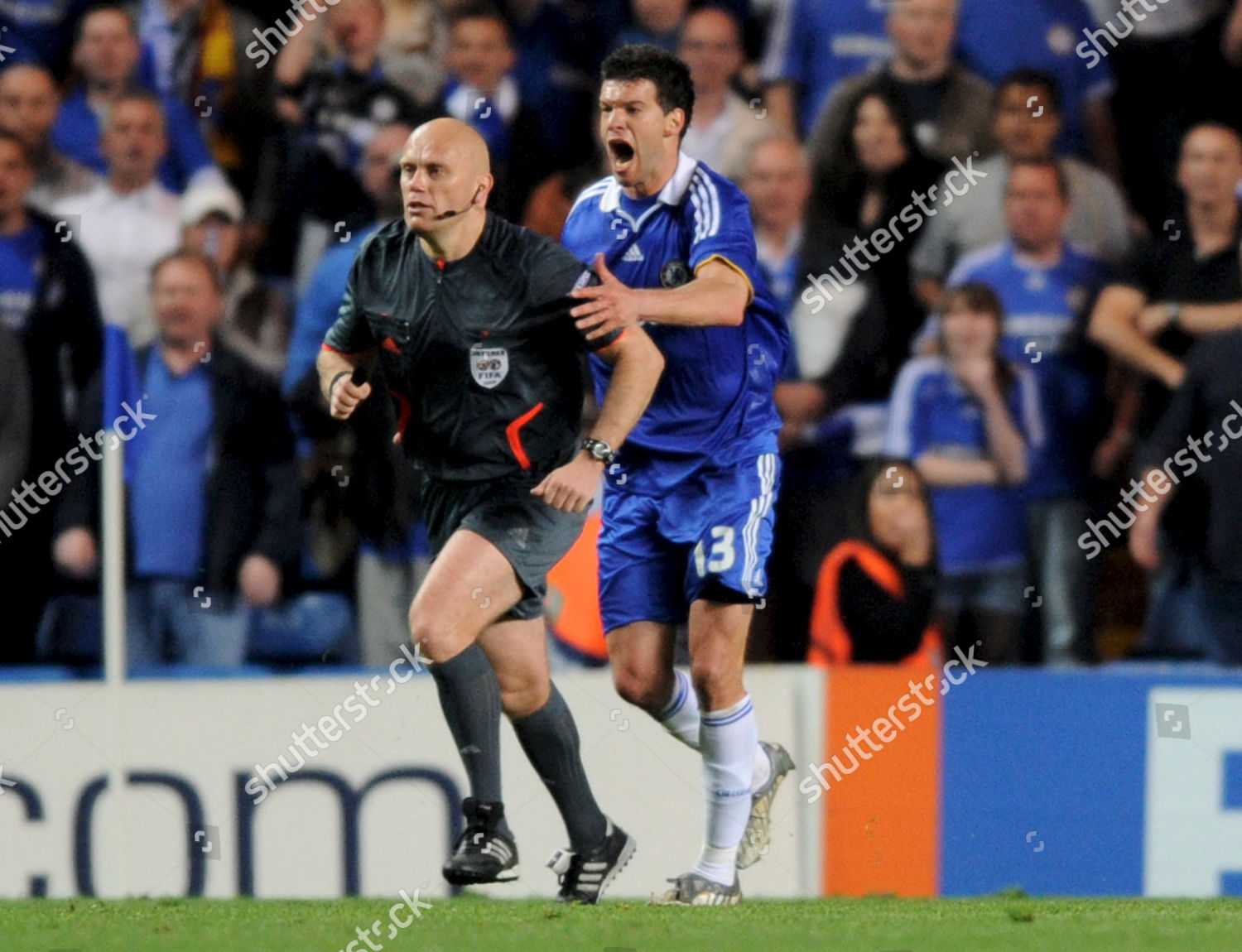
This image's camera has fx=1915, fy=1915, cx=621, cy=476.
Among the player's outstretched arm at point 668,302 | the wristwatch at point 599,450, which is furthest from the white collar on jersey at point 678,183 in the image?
the wristwatch at point 599,450

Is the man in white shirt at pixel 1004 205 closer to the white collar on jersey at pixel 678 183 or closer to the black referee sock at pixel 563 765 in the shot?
the white collar on jersey at pixel 678 183

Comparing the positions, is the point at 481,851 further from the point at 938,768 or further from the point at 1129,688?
the point at 1129,688

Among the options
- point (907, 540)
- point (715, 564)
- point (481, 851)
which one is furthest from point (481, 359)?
point (907, 540)

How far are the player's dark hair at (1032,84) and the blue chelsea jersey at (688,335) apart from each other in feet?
8.30

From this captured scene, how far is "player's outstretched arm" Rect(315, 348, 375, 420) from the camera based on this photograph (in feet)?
17.4

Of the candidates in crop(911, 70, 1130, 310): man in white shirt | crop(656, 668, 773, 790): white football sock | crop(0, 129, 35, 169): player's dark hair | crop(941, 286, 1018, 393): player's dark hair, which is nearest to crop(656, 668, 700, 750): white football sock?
crop(656, 668, 773, 790): white football sock

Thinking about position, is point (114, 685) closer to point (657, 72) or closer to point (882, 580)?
point (657, 72)

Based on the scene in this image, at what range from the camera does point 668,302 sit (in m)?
5.32

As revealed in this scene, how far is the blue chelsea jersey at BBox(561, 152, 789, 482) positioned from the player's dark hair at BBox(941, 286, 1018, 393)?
1.93 meters

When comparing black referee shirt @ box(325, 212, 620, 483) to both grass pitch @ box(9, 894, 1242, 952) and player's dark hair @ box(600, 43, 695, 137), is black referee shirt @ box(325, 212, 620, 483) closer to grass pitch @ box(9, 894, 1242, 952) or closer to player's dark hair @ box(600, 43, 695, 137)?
player's dark hair @ box(600, 43, 695, 137)

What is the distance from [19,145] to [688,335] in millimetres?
3661

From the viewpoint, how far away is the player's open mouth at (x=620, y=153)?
18.6 feet

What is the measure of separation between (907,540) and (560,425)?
8.11 feet

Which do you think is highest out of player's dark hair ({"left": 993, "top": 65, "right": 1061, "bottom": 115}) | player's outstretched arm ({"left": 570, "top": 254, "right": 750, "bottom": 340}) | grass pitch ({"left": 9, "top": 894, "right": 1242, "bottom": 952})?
player's dark hair ({"left": 993, "top": 65, "right": 1061, "bottom": 115})
